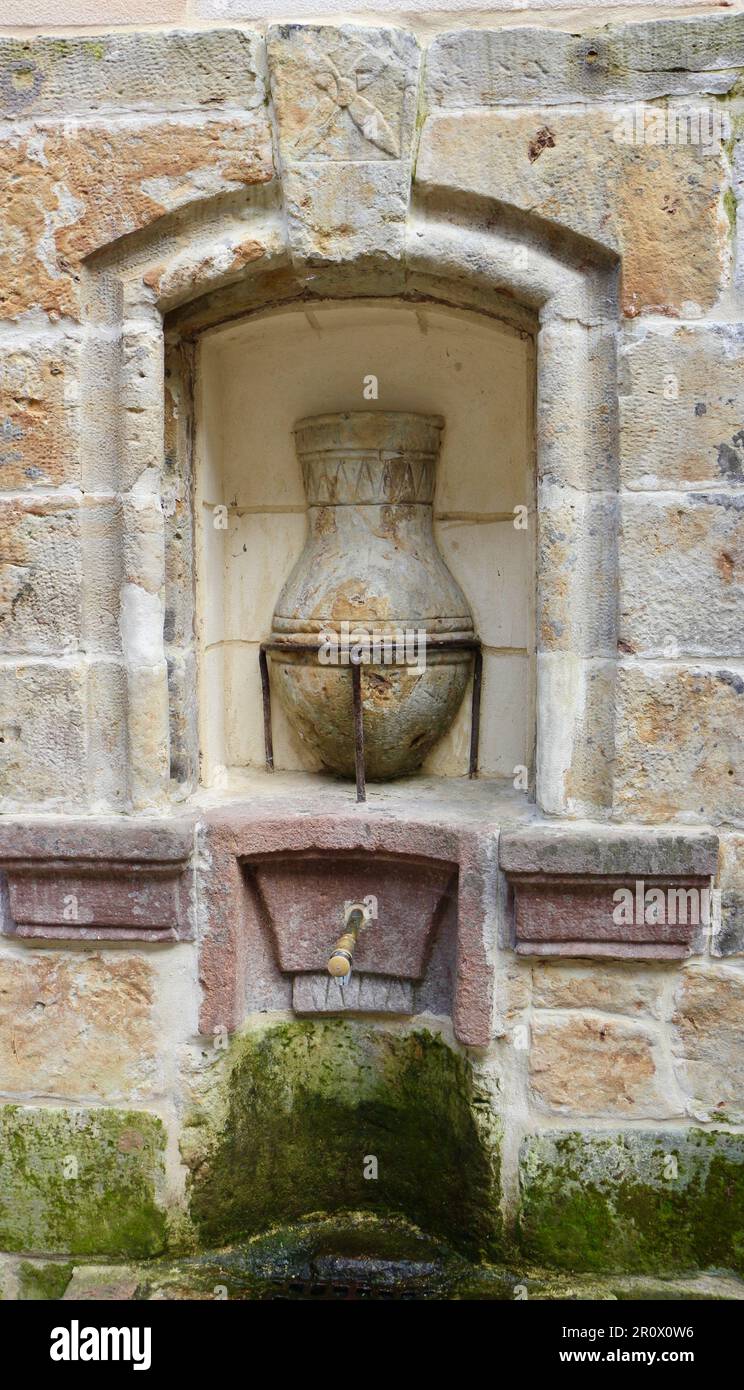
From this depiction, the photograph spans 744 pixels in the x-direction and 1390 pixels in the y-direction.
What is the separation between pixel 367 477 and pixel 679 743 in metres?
1.01

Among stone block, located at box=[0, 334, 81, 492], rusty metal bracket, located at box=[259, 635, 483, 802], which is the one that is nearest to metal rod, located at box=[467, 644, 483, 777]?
rusty metal bracket, located at box=[259, 635, 483, 802]

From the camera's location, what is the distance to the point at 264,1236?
2705 millimetres

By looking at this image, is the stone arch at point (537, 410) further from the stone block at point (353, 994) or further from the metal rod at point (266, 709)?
the stone block at point (353, 994)

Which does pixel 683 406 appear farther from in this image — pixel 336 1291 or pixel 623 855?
pixel 336 1291

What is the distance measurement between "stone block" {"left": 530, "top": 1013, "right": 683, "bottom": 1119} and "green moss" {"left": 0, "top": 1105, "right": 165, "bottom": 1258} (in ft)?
2.85

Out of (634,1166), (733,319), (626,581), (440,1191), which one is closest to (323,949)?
(440,1191)

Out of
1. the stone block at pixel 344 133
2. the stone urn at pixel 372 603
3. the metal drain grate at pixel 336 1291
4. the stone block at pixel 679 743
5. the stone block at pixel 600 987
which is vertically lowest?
the metal drain grate at pixel 336 1291

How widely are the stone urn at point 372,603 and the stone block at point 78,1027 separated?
77 centimetres

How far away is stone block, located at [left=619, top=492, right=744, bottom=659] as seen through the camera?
229cm

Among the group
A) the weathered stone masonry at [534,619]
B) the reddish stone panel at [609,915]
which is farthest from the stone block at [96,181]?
the reddish stone panel at [609,915]

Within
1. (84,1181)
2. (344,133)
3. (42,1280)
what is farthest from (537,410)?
(42,1280)

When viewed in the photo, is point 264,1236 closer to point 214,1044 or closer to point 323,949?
point 214,1044

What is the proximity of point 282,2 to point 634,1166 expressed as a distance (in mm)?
2527

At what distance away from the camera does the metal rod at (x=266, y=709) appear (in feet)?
9.69
